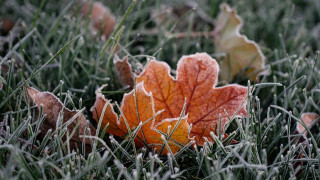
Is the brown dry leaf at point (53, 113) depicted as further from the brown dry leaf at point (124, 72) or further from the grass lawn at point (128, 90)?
the brown dry leaf at point (124, 72)

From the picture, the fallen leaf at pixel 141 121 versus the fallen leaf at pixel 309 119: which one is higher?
the fallen leaf at pixel 141 121

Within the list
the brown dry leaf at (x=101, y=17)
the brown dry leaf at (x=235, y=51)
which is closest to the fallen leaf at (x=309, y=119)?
the brown dry leaf at (x=235, y=51)

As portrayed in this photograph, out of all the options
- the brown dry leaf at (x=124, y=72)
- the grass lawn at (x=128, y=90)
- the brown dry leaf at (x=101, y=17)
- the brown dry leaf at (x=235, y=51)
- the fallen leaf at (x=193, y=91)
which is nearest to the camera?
the grass lawn at (x=128, y=90)

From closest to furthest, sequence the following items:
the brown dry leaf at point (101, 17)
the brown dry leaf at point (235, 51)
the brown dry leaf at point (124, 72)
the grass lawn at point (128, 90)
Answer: the grass lawn at point (128, 90)
the brown dry leaf at point (124, 72)
the brown dry leaf at point (235, 51)
the brown dry leaf at point (101, 17)

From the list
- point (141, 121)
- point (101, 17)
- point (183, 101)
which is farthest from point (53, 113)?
point (101, 17)

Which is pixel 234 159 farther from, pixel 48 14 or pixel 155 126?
pixel 48 14

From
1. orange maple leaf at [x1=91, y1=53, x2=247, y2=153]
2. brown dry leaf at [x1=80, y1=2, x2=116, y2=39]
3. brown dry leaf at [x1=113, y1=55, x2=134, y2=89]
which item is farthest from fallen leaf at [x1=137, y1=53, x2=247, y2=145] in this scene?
brown dry leaf at [x1=80, y1=2, x2=116, y2=39]

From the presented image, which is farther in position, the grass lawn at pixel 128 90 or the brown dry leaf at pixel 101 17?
the brown dry leaf at pixel 101 17

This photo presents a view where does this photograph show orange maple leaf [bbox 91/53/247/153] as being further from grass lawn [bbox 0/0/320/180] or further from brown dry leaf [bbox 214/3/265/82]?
brown dry leaf [bbox 214/3/265/82]

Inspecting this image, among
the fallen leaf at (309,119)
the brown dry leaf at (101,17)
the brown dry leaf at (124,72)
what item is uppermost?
the brown dry leaf at (101,17)
